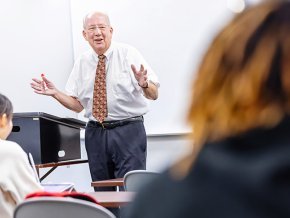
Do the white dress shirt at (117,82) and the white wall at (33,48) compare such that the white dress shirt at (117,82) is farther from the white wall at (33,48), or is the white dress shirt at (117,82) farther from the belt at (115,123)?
the white wall at (33,48)

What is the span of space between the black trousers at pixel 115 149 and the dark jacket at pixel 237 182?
3273 millimetres

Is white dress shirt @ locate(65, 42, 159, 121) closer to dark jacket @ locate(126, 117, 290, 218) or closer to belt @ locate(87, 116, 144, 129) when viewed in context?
belt @ locate(87, 116, 144, 129)

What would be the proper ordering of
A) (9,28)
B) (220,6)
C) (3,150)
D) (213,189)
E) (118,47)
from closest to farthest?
(213,189) < (3,150) < (118,47) < (220,6) < (9,28)

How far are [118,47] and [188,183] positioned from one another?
3.56 metres

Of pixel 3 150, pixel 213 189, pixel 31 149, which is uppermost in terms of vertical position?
pixel 213 189

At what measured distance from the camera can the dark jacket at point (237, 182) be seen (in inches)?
27.2

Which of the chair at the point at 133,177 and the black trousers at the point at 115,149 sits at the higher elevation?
the chair at the point at 133,177

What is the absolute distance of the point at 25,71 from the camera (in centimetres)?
514

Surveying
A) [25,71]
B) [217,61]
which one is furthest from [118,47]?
[217,61]

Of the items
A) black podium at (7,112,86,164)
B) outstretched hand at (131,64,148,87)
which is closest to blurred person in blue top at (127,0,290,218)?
outstretched hand at (131,64,148,87)

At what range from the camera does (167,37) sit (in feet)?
16.1

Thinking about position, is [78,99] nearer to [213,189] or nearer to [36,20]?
[36,20]

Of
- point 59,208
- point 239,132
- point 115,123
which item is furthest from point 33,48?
point 239,132

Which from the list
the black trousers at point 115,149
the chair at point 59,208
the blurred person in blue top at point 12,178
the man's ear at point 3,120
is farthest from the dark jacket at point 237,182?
the black trousers at point 115,149
